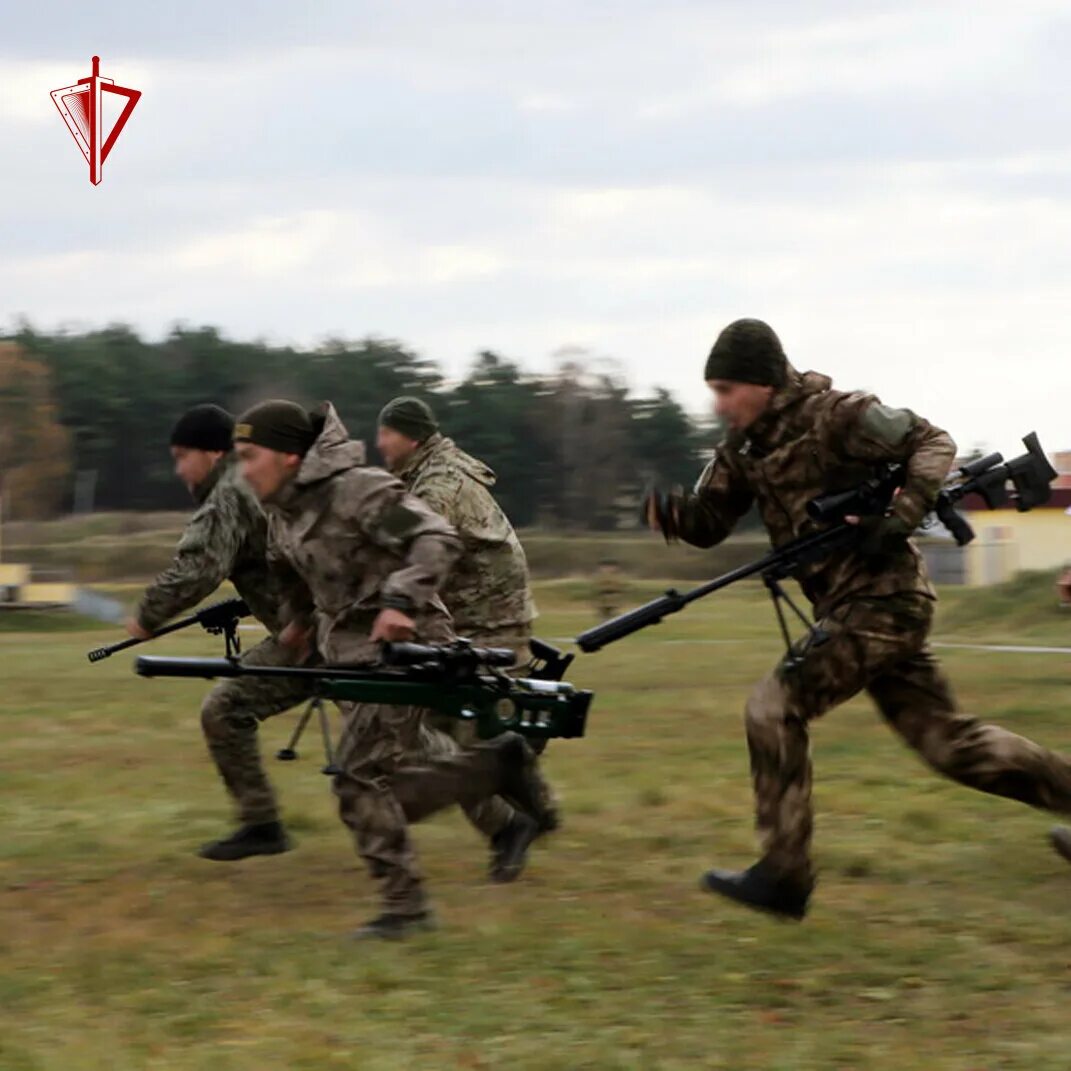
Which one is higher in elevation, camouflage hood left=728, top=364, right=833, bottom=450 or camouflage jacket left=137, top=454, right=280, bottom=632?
camouflage hood left=728, top=364, right=833, bottom=450

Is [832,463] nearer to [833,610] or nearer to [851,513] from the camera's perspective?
[851,513]

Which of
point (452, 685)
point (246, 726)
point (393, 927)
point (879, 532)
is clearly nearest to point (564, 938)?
point (393, 927)

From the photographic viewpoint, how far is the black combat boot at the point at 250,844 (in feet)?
28.3

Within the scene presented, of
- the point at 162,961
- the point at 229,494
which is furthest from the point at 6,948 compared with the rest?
the point at 229,494

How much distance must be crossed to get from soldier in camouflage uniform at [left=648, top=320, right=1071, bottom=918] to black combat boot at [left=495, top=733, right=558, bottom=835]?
1197mm

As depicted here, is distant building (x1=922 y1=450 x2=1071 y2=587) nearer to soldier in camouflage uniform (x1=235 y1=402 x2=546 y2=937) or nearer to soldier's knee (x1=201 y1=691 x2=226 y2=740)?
soldier's knee (x1=201 y1=691 x2=226 y2=740)

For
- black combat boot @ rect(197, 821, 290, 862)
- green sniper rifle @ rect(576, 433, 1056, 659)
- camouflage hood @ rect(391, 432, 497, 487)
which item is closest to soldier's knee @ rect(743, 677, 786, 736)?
green sniper rifle @ rect(576, 433, 1056, 659)

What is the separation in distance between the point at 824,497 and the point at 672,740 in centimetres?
654

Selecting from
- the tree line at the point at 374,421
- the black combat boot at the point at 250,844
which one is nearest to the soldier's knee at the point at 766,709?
the black combat boot at the point at 250,844

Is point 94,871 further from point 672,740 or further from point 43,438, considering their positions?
point 43,438

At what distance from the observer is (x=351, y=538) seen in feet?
22.7

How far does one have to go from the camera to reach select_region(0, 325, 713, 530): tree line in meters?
79.0

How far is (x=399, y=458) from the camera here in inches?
340

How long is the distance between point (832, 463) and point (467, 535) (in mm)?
2142
